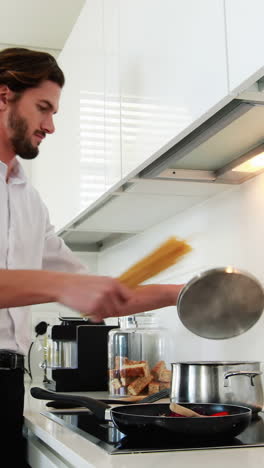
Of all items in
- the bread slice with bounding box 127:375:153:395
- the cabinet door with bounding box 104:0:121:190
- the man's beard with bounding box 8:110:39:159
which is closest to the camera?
the man's beard with bounding box 8:110:39:159

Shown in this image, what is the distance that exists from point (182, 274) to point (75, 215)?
416mm

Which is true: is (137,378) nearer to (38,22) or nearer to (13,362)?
(13,362)

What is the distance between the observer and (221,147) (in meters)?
1.42

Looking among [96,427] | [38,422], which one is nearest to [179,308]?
[96,427]

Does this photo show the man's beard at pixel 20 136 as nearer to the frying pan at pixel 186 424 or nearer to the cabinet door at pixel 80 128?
the cabinet door at pixel 80 128

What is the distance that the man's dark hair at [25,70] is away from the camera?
1.57 meters

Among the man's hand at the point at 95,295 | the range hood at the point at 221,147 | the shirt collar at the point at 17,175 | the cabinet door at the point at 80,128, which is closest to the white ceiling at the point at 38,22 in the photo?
the cabinet door at the point at 80,128

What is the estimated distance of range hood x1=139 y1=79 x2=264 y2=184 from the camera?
3.75 ft

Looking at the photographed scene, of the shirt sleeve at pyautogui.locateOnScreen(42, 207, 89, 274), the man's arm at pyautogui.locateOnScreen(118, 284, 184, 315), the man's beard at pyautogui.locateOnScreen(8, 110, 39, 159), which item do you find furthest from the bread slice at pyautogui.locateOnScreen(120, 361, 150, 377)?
the man's beard at pyautogui.locateOnScreen(8, 110, 39, 159)

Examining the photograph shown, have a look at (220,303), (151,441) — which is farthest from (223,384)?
(151,441)

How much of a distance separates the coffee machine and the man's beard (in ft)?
2.33

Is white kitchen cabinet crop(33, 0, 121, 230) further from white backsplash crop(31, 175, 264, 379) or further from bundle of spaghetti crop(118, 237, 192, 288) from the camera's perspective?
bundle of spaghetti crop(118, 237, 192, 288)

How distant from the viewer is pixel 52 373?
79.4 inches

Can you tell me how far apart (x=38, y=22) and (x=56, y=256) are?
1429 mm
